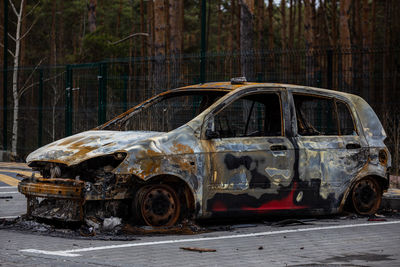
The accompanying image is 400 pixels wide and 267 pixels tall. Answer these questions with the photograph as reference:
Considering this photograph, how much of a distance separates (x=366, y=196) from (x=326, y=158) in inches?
35.2

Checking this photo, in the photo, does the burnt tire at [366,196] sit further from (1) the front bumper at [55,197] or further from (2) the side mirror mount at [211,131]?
(1) the front bumper at [55,197]

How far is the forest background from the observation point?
18047 mm

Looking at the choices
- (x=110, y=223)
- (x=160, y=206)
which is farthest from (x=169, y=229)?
(x=110, y=223)

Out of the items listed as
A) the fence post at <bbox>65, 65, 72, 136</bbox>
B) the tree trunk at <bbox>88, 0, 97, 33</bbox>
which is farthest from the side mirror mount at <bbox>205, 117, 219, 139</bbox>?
the tree trunk at <bbox>88, 0, 97, 33</bbox>

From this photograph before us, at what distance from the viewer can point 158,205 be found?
8.44m

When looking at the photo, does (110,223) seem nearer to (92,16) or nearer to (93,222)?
(93,222)

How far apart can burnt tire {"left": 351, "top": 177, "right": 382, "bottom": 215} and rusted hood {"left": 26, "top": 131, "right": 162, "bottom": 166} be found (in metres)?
2.85

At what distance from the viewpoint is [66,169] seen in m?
8.54

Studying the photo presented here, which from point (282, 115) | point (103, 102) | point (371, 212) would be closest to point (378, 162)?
point (371, 212)

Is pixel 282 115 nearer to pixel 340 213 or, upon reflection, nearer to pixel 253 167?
pixel 253 167

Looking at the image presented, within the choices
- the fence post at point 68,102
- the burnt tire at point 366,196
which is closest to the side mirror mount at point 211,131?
the burnt tire at point 366,196

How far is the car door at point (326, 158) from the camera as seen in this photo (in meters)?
9.39

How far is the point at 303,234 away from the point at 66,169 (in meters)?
2.68

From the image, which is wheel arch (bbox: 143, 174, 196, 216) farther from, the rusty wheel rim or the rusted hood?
the rusted hood
